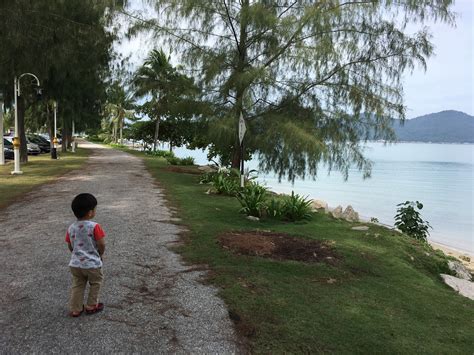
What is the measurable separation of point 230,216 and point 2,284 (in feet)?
18.0

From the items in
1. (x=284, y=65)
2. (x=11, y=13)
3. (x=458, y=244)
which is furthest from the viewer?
(x=458, y=244)

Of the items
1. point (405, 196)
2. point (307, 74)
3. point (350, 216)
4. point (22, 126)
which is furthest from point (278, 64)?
point (405, 196)

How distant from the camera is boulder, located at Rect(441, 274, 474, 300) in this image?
6.26 meters

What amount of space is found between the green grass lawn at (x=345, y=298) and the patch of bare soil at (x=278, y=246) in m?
0.21

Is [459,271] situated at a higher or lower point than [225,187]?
lower

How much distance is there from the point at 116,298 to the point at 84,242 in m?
0.91

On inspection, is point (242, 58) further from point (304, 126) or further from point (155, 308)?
point (155, 308)

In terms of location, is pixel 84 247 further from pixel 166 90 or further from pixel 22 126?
pixel 22 126

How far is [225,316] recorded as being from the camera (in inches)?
174

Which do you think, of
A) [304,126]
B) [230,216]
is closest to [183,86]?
[304,126]

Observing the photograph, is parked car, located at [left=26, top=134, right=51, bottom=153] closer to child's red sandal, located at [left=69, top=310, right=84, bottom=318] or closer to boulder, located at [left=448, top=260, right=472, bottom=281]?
boulder, located at [left=448, top=260, right=472, bottom=281]

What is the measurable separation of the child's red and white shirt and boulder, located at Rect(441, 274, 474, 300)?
4.97m

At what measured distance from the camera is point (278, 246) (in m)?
7.27

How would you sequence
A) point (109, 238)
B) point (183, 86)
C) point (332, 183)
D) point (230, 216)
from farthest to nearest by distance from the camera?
point (332, 183) → point (183, 86) → point (230, 216) → point (109, 238)
